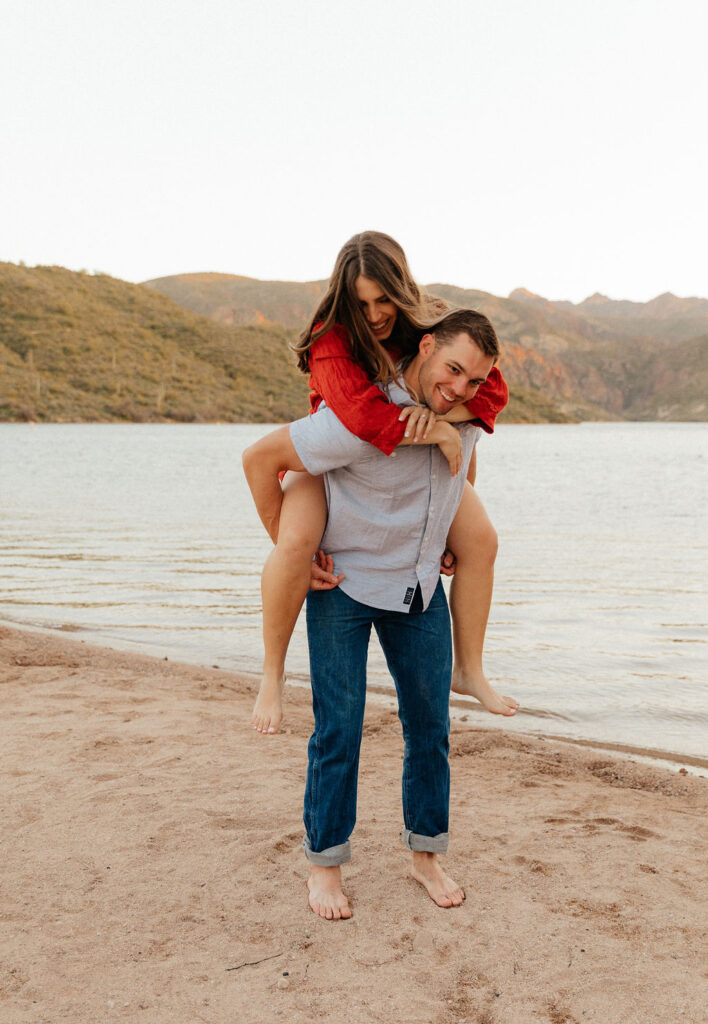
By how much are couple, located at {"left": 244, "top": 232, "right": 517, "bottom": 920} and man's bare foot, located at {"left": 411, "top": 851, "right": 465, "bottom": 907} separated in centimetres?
28

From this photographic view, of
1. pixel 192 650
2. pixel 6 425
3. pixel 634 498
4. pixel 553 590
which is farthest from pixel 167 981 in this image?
pixel 6 425

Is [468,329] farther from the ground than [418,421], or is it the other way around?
[468,329]

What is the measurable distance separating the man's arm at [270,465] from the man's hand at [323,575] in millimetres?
157

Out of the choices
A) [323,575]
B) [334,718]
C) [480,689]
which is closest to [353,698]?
[334,718]

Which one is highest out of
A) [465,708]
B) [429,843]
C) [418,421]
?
[418,421]

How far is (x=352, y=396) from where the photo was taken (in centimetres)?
255

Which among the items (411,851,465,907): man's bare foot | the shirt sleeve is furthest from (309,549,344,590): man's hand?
(411,851,465,907): man's bare foot

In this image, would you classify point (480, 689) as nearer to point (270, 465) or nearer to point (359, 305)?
point (270, 465)

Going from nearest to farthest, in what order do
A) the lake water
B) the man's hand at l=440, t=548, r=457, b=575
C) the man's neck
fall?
the man's neck
the man's hand at l=440, t=548, r=457, b=575
the lake water

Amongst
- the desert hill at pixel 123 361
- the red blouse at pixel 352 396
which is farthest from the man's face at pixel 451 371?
the desert hill at pixel 123 361

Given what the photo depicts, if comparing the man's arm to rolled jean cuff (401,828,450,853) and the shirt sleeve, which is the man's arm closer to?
the shirt sleeve

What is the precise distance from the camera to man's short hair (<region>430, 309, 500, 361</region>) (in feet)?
8.54

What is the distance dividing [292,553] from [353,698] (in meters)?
0.51

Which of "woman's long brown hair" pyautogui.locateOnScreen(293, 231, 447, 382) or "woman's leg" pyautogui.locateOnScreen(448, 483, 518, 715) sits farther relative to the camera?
"woman's leg" pyautogui.locateOnScreen(448, 483, 518, 715)
